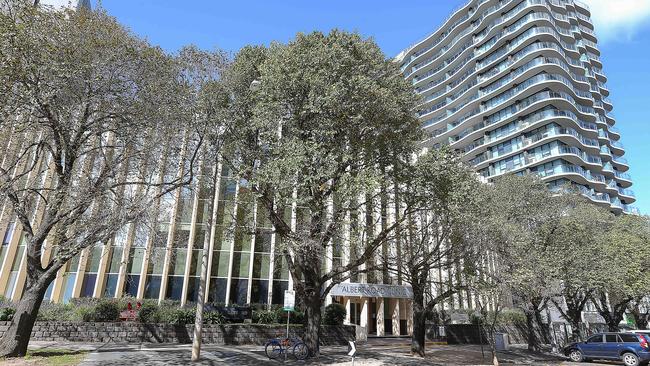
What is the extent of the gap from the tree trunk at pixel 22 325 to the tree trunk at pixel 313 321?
33.0 feet

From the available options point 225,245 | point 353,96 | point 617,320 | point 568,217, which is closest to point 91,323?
point 225,245

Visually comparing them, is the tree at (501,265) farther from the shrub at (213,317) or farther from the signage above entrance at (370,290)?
the shrub at (213,317)

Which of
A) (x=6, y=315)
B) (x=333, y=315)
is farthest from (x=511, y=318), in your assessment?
(x=6, y=315)

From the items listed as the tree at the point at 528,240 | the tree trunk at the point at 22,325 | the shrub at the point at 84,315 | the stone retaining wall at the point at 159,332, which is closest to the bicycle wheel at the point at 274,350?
the stone retaining wall at the point at 159,332

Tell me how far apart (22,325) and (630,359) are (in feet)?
93.2

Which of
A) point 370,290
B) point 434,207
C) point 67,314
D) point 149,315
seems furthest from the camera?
point 370,290

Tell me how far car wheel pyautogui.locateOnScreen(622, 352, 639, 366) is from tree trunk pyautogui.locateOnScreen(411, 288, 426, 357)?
36.4 feet

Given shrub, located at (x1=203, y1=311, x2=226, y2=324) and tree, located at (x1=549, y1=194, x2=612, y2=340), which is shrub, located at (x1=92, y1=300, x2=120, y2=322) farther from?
tree, located at (x1=549, y1=194, x2=612, y2=340)

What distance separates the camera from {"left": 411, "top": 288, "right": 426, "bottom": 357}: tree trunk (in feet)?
67.8

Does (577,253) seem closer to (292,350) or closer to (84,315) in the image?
(292,350)

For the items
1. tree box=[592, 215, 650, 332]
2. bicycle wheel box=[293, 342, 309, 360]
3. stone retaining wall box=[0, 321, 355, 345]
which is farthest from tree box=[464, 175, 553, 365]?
stone retaining wall box=[0, 321, 355, 345]

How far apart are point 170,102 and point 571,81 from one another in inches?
2681

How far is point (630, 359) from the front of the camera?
2131cm

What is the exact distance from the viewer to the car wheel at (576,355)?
934 inches
